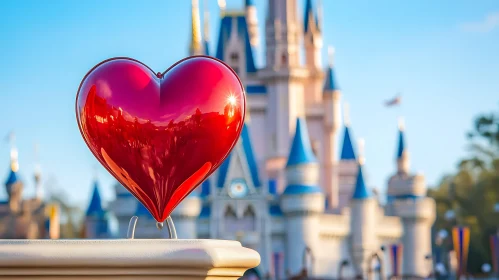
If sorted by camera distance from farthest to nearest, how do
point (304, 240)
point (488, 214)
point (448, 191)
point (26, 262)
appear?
point (448, 191), point (488, 214), point (304, 240), point (26, 262)

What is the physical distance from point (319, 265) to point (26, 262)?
41.9m

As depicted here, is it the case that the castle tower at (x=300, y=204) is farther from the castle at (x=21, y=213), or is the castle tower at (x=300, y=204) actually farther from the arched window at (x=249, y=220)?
the castle at (x=21, y=213)

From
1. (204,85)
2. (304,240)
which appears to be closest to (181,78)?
(204,85)

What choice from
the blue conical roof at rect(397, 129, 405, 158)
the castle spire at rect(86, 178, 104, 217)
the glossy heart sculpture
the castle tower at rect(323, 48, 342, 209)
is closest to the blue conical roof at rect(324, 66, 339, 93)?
the castle tower at rect(323, 48, 342, 209)

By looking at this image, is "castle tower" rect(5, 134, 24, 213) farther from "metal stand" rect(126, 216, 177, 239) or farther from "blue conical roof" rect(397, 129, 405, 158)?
"metal stand" rect(126, 216, 177, 239)

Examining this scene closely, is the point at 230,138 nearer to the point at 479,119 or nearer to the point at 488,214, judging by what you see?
the point at 479,119

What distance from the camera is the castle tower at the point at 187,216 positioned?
46406mm

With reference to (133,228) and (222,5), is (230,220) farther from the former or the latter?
(133,228)

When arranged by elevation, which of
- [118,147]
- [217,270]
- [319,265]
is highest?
[118,147]

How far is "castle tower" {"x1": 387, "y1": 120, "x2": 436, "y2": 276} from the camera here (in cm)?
5203

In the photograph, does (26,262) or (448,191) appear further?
(448,191)

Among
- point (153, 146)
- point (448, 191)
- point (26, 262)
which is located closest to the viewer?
point (26, 262)

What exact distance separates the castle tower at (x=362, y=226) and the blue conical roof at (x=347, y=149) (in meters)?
6.40

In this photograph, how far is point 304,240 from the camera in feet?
154
